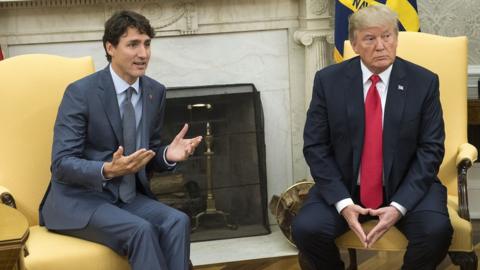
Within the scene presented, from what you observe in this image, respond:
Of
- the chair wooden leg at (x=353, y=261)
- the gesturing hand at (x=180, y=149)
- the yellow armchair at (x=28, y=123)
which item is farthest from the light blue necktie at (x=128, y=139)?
the chair wooden leg at (x=353, y=261)

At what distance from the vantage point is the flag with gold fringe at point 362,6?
450 cm

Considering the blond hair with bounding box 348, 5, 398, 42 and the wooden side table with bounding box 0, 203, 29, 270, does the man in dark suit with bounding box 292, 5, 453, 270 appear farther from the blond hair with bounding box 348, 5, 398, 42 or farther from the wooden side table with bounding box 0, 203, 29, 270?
the wooden side table with bounding box 0, 203, 29, 270

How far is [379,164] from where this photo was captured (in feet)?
11.1

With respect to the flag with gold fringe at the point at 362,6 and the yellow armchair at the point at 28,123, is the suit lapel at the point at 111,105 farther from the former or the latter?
the flag with gold fringe at the point at 362,6

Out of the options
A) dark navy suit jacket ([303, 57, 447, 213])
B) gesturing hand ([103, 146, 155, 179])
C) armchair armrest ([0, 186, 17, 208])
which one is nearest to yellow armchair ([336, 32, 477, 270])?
dark navy suit jacket ([303, 57, 447, 213])

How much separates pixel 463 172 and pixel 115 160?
136cm

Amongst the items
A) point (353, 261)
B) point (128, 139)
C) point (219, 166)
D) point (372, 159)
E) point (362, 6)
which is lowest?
point (353, 261)

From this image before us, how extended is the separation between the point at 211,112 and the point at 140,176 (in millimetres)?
1581

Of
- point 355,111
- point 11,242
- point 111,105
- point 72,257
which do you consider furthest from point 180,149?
point 11,242

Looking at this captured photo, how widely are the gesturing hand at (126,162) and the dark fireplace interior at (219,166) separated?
68.0 inches

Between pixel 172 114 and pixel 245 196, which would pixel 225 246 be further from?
pixel 172 114

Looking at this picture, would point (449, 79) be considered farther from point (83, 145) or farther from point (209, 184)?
point (209, 184)

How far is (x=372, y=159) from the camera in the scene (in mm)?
3400

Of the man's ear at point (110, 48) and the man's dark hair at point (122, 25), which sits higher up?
the man's dark hair at point (122, 25)
